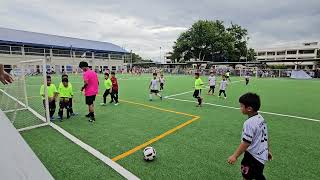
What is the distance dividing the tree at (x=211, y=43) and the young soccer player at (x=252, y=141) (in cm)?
5768

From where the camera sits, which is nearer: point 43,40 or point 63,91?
point 63,91

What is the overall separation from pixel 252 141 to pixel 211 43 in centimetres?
5901

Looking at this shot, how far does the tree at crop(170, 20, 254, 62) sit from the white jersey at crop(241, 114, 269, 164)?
57728mm

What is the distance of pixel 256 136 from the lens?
279 centimetres

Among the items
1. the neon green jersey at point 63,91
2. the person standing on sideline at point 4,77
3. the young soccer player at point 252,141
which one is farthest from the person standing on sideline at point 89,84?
the young soccer player at point 252,141

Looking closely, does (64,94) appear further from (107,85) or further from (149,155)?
(149,155)

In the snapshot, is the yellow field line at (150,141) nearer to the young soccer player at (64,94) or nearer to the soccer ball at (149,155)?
the soccer ball at (149,155)

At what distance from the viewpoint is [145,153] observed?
14.7ft

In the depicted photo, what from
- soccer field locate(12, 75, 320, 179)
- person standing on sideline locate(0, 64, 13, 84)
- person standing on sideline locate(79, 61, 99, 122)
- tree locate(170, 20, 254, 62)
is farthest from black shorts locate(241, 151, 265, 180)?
tree locate(170, 20, 254, 62)

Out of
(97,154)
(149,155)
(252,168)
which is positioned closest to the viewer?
(252,168)

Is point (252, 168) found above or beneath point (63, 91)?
beneath

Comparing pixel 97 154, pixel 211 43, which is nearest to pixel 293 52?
pixel 211 43

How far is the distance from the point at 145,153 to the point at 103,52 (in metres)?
60.4

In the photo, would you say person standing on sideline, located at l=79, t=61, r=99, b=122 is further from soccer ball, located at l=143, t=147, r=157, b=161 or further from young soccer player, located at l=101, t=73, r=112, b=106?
soccer ball, located at l=143, t=147, r=157, b=161
